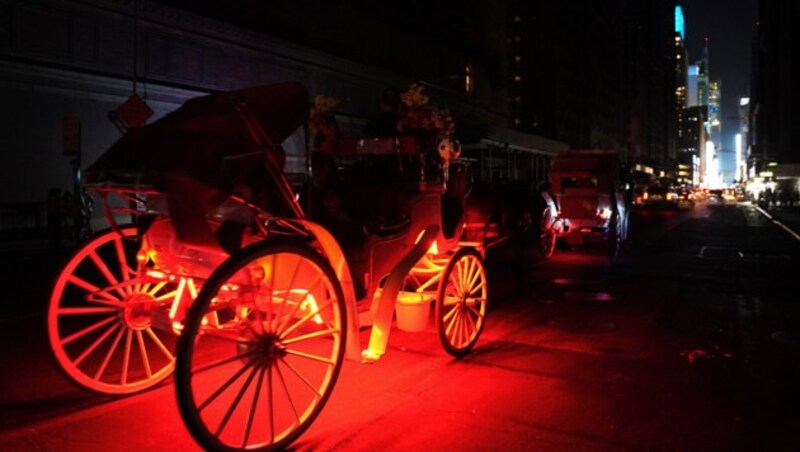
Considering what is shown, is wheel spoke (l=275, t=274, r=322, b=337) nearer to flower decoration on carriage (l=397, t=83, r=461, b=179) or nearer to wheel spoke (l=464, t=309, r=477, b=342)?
flower decoration on carriage (l=397, t=83, r=461, b=179)

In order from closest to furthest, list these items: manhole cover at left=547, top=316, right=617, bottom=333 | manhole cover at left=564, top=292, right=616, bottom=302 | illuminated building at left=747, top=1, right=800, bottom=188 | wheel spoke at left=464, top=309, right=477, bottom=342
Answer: wheel spoke at left=464, top=309, right=477, bottom=342, manhole cover at left=547, top=316, right=617, bottom=333, manhole cover at left=564, top=292, right=616, bottom=302, illuminated building at left=747, top=1, right=800, bottom=188

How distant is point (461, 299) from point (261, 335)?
2733 millimetres

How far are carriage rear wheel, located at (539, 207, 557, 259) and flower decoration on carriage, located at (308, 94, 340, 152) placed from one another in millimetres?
9235

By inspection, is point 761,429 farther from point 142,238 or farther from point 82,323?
point 82,323

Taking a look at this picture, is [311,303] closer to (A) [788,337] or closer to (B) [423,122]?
(B) [423,122]

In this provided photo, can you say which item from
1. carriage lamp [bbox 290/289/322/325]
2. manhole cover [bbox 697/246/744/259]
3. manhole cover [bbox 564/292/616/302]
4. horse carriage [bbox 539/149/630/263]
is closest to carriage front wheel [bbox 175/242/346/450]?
carriage lamp [bbox 290/289/322/325]

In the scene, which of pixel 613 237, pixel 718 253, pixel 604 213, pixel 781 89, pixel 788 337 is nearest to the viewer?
pixel 788 337

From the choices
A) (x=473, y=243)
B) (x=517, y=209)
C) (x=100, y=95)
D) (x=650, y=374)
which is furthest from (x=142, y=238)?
(x=100, y=95)

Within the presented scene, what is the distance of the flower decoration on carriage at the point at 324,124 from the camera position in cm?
590

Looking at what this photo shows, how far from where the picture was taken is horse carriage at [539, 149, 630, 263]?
48.1 feet

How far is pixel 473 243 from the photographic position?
23.0 feet

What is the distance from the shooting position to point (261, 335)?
400 cm

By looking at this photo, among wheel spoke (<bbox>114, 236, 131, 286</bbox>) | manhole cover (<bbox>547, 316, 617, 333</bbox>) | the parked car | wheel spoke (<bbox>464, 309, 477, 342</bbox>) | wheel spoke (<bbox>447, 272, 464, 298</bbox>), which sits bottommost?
manhole cover (<bbox>547, 316, 617, 333</bbox>)

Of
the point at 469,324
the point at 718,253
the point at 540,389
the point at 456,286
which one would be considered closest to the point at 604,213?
the point at 718,253
